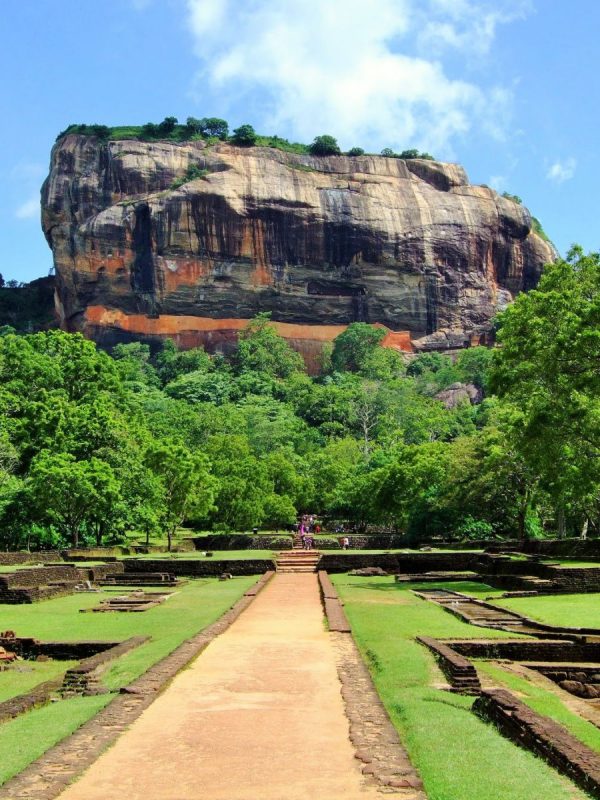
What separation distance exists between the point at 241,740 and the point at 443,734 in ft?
5.88

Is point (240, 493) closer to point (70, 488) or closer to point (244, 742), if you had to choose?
point (70, 488)

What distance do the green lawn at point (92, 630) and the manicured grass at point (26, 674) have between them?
0.15 metres

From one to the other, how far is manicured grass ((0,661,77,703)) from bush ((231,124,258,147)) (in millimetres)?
98799

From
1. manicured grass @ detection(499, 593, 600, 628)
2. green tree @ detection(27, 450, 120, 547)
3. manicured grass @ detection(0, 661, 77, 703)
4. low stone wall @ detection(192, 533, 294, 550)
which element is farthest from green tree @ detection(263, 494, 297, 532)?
manicured grass @ detection(0, 661, 77, 703)

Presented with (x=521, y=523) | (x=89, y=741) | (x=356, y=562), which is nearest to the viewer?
(x=89, y=741)

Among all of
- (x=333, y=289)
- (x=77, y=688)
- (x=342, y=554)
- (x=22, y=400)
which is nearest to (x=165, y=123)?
(x=333, y=289)

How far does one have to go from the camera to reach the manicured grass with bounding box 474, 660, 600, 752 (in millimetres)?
8227

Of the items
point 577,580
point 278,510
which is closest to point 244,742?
point 577,580

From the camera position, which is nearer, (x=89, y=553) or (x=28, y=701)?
(x=28, y=701)

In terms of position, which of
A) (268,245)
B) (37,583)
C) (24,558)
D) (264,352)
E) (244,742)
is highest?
(268,245)

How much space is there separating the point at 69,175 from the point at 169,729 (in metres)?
105

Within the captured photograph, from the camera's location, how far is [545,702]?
970cm

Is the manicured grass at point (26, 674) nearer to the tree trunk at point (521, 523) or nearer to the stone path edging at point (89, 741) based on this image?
the stone path edging at point (89, 741)

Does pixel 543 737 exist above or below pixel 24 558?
below
